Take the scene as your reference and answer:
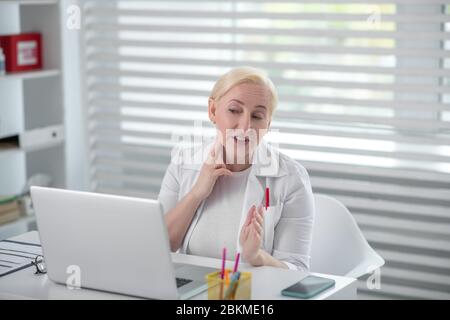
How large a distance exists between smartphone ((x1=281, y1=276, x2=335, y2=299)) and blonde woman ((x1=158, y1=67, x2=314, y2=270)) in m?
0.36

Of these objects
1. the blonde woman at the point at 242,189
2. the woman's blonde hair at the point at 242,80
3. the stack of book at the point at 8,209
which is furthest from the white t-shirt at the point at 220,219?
the stack of book at the point at 8,209

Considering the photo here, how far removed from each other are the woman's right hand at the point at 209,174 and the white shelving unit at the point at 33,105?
1.55 m

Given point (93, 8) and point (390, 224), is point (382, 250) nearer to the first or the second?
point (390, 224)

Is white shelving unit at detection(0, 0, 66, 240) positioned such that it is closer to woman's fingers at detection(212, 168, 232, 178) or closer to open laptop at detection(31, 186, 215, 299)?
woman's fingers at detection(212, 168, 232, 178)

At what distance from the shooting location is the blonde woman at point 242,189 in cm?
250

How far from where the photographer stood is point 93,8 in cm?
426

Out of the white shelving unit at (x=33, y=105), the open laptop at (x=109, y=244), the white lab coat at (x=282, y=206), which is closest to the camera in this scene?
the open laptop at (x=109, y=244)

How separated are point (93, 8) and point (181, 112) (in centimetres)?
70

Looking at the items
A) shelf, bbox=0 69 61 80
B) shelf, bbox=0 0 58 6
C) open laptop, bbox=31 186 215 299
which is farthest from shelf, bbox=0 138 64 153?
open laptop, bbox=31 186 215 299

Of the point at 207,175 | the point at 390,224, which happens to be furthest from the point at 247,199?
the point at 390,224

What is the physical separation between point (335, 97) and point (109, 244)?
195 centimetres

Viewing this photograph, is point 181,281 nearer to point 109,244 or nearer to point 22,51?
point 109,244

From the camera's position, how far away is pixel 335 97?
372 centimetres

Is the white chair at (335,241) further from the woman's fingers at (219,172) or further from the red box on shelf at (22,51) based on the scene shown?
the red box on shelf at (22,51)
